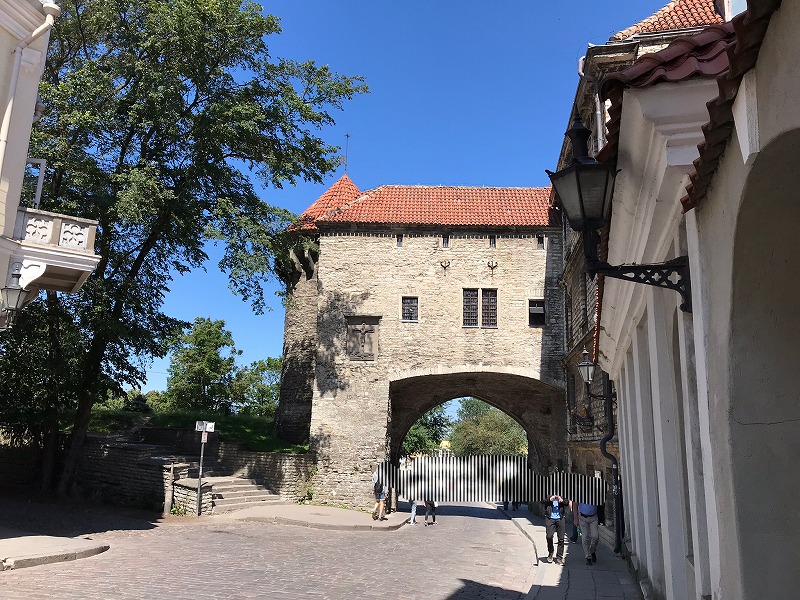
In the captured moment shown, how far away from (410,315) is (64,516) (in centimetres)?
1244

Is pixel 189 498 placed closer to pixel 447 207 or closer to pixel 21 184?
pixel 21 184

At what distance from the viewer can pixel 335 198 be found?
28.2 meters

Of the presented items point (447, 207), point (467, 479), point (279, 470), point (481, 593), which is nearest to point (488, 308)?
point (447, 207)

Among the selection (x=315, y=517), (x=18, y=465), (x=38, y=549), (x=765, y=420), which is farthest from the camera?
(x=18, y=465)

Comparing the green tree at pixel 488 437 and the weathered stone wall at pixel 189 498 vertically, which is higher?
the green tree at pixel 488 437

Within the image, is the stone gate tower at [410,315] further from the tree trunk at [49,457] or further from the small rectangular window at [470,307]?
the tree trunk at [49,457]

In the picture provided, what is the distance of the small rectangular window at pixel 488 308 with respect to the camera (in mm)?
23500

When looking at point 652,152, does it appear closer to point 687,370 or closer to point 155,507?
point 687,370

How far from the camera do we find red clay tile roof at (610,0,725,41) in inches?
528

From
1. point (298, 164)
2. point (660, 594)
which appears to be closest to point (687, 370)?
point (660, 594)

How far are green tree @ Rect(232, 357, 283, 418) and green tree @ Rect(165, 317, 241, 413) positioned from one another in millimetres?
1849

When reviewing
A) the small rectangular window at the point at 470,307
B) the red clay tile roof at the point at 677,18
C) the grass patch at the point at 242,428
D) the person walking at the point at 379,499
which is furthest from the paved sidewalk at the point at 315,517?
the red clay tile roof at the point at 677,18

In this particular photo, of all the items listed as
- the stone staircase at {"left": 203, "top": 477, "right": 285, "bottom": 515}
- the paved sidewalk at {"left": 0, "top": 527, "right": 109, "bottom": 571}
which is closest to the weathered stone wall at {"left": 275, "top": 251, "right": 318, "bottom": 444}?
the stone staircase at {"left": 203, "top": 477, "right": 285, "bottom": 515}

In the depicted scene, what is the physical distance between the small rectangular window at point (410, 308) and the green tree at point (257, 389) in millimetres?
21480
